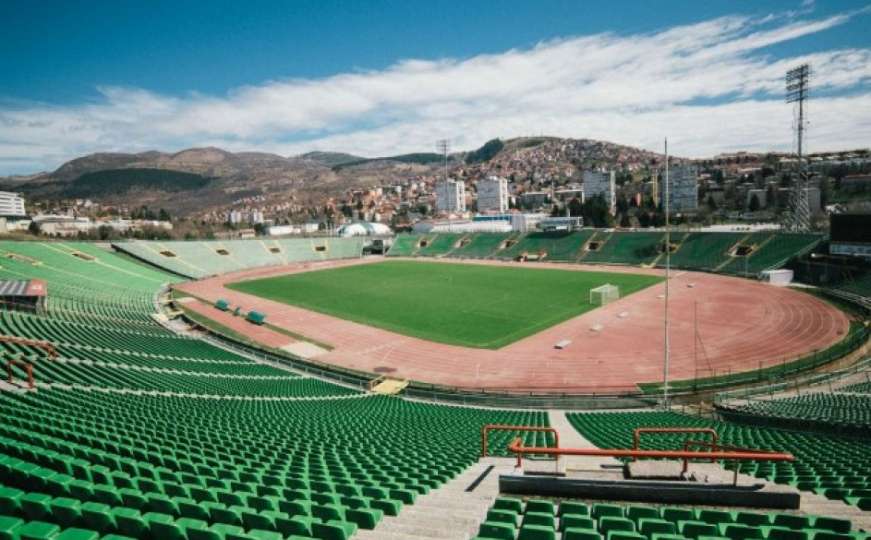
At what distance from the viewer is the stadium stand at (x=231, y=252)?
7769 centimetres

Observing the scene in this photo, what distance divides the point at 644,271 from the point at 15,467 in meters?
72.8

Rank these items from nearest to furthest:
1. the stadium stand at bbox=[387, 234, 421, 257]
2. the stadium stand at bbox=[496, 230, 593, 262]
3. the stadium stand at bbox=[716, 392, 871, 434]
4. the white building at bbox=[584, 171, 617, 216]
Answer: the stadium stand at bbox=[716, 392, 871, 434] < the stadium stand at bbox=[496, 230, 593, 262] < the stadium stand at bbox=[387, 234, 421, 257] < the white building at bbox=[584, 171, 617, 216]

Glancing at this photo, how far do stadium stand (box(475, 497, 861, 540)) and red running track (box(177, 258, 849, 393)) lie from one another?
2249cm

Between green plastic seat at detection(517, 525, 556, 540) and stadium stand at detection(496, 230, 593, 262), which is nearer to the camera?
green plastic seat at detection(517, 525, 556, 540)

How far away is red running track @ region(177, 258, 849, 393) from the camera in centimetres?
3097

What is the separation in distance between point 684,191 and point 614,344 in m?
149

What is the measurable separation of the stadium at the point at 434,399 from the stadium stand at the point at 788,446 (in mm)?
101

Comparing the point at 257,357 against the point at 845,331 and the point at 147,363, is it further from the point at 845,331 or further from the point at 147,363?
the point at 845,331

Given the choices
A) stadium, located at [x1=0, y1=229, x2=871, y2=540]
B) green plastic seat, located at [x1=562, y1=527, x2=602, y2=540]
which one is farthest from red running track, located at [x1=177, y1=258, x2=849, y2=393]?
green plastic seat, located at [x1=562, y1=527, x2=602, y2=540]

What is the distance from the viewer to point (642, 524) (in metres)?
5.93

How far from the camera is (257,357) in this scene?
113 ft

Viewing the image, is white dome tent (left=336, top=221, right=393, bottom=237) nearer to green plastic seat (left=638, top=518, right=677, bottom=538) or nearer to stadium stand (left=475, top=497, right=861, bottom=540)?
stadium stand (left=475, top=497, right=861, bottom=540)

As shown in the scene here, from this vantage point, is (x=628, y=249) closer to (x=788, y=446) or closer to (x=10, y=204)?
(x=788, y=446)

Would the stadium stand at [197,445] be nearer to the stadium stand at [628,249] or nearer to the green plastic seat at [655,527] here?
the green plastic seat at [655,527]
